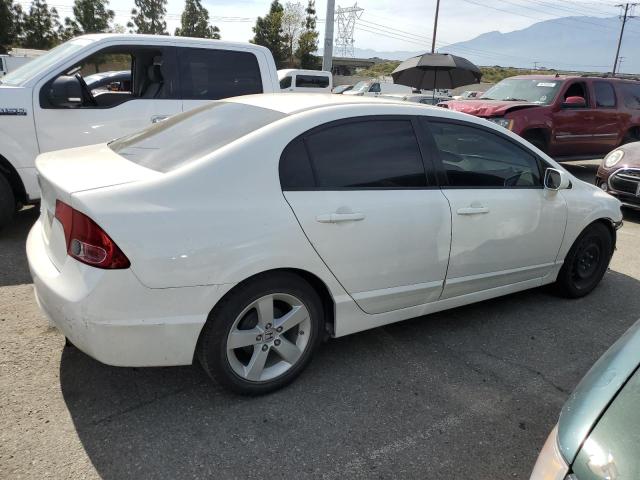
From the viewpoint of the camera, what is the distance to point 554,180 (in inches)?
149

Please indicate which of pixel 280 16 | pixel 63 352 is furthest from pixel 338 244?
pixel 280 16

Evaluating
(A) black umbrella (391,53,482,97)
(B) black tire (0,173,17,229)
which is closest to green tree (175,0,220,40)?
(A) black umbrella (391,53,482,97)

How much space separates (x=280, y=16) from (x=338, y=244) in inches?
2177

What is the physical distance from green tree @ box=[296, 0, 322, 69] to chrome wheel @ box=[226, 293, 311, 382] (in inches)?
2142

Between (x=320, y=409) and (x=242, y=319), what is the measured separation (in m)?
0.63

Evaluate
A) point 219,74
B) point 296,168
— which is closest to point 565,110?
point 219,74

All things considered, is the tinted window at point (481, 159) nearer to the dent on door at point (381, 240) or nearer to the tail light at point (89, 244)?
the dent on door at point (381, 240)

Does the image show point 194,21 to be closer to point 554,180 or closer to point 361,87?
point 361,87

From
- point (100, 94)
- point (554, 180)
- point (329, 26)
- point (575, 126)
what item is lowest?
point (554, 180)

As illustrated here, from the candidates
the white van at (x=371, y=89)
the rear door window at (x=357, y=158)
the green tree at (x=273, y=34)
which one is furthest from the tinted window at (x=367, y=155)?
the green tree at (x=273, y=34)

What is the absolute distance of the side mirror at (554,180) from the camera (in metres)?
3.77

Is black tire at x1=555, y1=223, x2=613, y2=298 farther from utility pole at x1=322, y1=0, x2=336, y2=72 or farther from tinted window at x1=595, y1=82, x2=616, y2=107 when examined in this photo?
utility pole at x1=322, y1=0, x2=336, y2=72

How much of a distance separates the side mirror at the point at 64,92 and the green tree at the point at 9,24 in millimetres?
41329

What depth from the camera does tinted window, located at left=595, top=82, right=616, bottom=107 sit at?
10.6 meters
